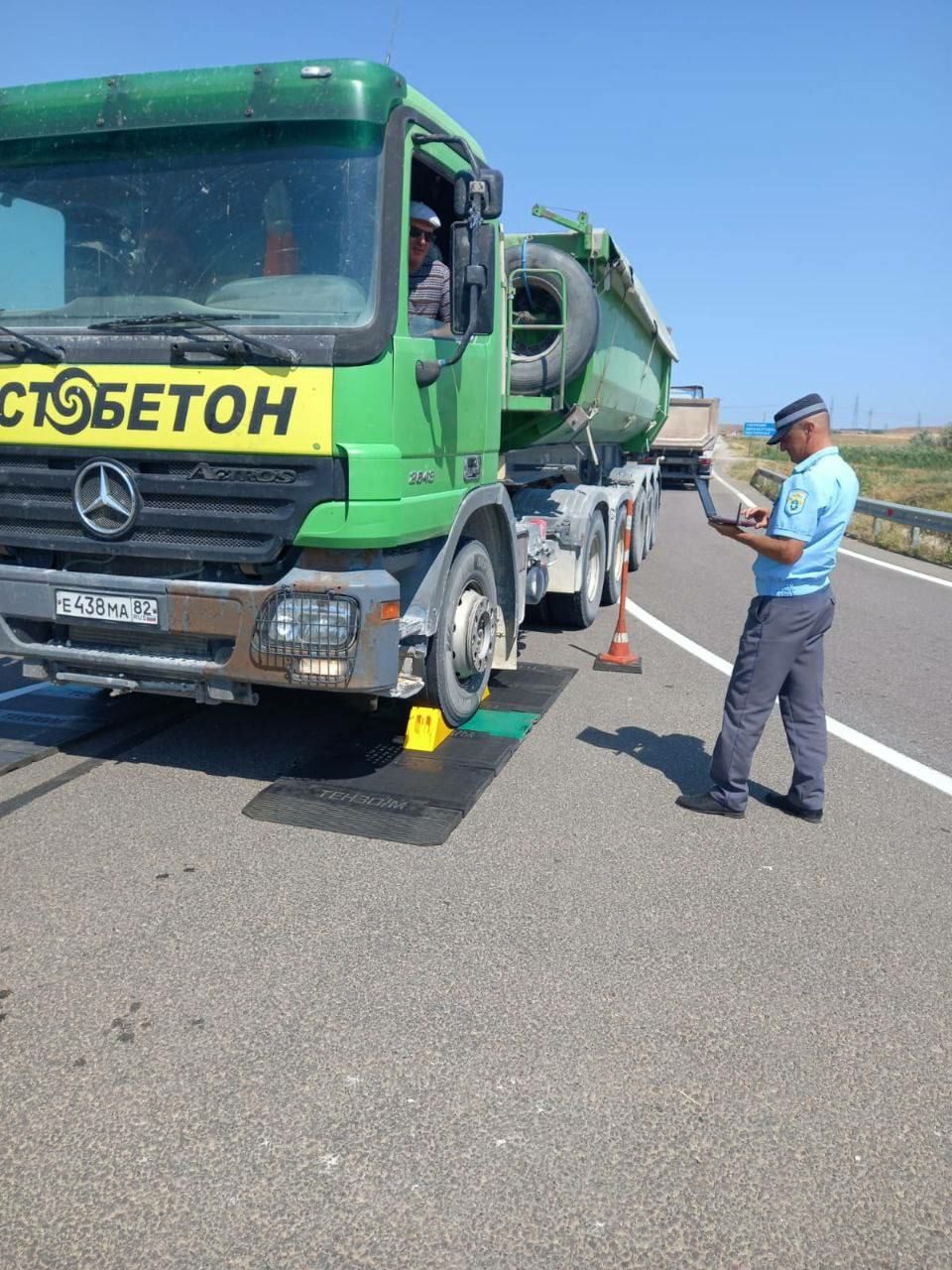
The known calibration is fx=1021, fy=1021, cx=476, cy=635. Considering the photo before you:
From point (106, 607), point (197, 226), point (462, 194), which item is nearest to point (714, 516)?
point (462, 194)

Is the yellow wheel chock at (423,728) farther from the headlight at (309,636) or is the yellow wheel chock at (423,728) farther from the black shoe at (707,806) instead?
the black shoe at (707,806)

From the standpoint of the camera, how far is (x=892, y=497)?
3138 centimetres

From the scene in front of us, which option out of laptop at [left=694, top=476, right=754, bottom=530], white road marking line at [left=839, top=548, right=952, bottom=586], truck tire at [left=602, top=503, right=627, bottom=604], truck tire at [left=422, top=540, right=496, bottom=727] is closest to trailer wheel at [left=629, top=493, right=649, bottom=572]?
truck tire at [left=602, top=503, right=627, bottom=604]

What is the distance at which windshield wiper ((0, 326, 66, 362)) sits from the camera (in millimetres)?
4316

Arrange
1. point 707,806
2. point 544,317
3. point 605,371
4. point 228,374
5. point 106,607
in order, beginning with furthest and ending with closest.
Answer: point 605,371, point 544,317, point 707,806, point 106,607, point 228,374

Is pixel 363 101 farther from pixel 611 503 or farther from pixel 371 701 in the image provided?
pixel 611 503

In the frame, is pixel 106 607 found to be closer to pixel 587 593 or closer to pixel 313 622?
pixel 313 622

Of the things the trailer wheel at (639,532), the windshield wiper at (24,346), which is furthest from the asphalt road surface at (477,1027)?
the trailer wheel at (639,532)

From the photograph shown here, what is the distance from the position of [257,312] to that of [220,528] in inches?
35.6

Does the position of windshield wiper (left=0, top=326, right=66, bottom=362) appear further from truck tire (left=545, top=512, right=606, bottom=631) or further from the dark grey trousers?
truck tire (left=545, top=512, right=606, bottom=631)

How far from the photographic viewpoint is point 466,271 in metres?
4.46

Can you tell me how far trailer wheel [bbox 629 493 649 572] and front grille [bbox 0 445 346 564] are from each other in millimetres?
9375

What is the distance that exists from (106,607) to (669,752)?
3.07 meters

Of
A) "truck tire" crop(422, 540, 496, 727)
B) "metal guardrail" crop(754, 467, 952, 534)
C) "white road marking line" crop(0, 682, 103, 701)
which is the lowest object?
"white road marking line" crop(0, 682, 103, 701)
